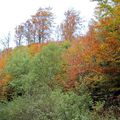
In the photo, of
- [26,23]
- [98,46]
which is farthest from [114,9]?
[26,23]

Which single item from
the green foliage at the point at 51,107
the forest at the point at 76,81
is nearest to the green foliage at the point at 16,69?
the forest at the point at 76,81

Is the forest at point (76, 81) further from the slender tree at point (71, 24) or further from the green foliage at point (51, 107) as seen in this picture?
the slender tree at point (71, 24)

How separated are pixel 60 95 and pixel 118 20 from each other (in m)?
5.88

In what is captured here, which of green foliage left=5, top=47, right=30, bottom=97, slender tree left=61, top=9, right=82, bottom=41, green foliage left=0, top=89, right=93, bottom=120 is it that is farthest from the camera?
slender tree left=61, top=9, right=82, bottom=41

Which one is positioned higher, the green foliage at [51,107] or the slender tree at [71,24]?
the slender tree at [71,24]

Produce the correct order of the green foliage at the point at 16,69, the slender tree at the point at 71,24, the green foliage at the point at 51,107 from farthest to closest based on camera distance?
the slender tree at the point at 71,24, the green foliage at the point at 16,69, the green foliage at the point at 51,107

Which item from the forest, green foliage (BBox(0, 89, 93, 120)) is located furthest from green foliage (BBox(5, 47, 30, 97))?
green foliage (BBox(0, 89, 93, 120))

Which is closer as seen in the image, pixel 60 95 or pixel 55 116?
pixel 55 116

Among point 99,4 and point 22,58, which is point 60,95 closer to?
point 99,4

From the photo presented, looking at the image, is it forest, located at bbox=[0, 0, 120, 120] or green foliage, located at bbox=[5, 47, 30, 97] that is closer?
forest, located at bbox=[0, 0, 120, 120]

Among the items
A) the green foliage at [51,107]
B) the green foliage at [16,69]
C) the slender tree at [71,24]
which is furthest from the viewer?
the slender tree at [71,24]

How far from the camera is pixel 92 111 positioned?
1781 centimetres

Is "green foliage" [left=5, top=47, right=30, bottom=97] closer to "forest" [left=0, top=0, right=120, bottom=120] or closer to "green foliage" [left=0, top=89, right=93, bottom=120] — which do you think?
"forest" [left=0, top=0, right=120, bottom=120]

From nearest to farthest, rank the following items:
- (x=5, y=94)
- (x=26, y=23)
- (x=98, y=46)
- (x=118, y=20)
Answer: (x=118, y=20) < (x=98, y=46) < (x=5, y=94) < (x=26, y=23)
